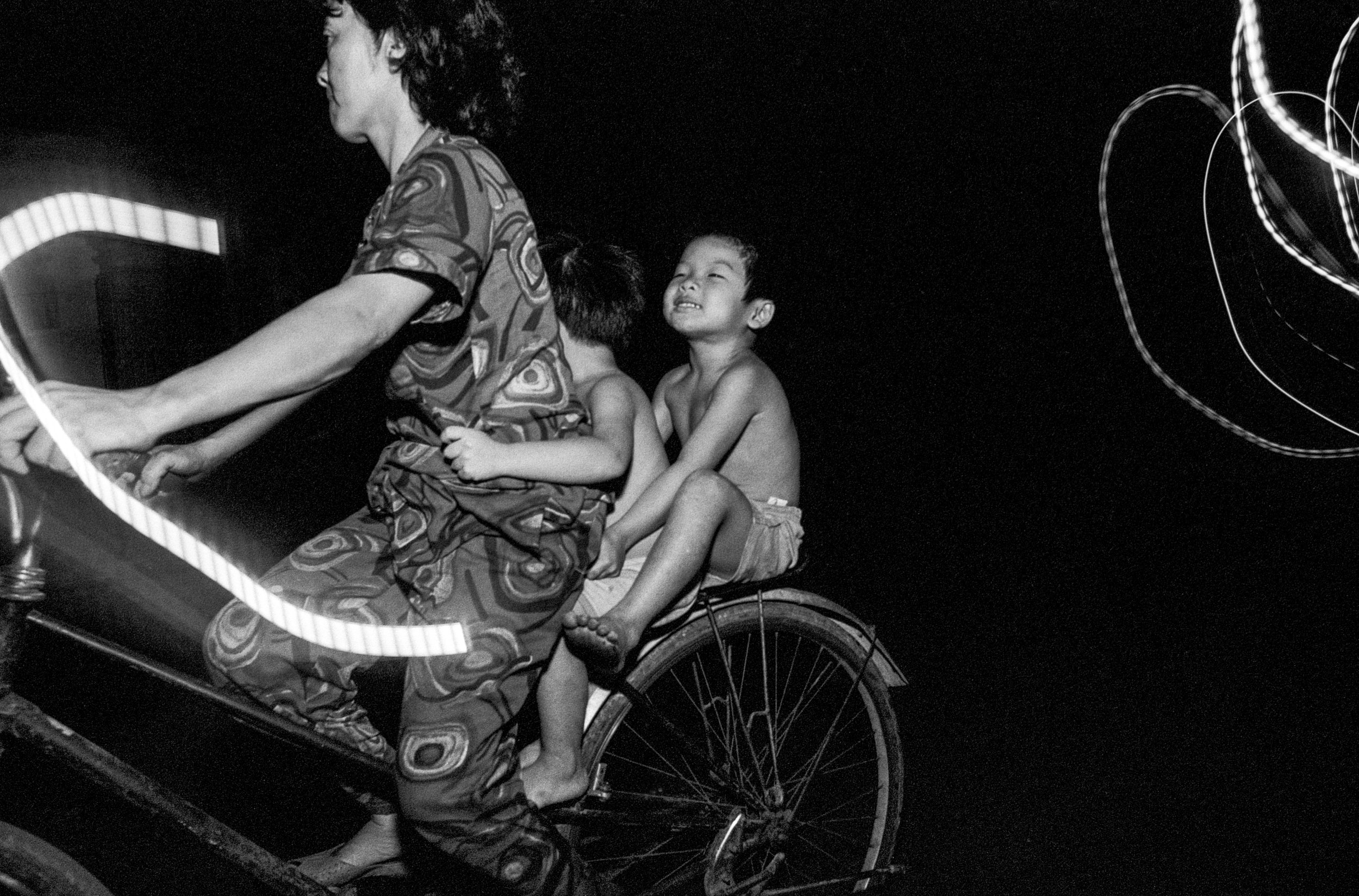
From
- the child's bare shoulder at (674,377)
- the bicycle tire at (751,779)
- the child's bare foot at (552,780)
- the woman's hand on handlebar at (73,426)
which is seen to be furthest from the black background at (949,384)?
the woman's hand on handlebar at (73,426)

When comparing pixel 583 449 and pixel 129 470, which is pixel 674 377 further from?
pixel 129 470

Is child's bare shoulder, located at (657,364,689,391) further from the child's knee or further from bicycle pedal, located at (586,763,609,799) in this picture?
bicycle pedal, located at (586,763,609,799)

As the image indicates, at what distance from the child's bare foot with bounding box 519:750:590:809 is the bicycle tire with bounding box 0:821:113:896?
833 millimetres

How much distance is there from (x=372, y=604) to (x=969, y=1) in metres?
3.92

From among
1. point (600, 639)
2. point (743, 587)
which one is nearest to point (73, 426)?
point (600, 639)

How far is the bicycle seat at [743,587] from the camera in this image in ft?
7.95

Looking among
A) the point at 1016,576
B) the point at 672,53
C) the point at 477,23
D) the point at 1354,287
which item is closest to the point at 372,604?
the point at 477,23

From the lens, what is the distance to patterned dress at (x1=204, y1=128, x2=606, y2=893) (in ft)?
6.02

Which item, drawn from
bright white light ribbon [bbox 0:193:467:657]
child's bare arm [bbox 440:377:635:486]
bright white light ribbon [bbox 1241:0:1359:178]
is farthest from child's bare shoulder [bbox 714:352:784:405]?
bright white light ribbon [bbox 1241:0:1359:178]

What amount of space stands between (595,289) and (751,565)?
82 cm

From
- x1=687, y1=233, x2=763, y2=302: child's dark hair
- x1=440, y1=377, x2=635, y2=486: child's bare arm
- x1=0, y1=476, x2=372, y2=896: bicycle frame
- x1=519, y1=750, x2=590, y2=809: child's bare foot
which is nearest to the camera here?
x1=0, y1=476, x2=372, y2=896: bicycle frame

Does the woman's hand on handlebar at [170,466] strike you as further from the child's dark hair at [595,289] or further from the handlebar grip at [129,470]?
the child's dark hair at [595,289]

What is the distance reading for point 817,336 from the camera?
5.07 metres

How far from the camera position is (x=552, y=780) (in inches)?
85.9
